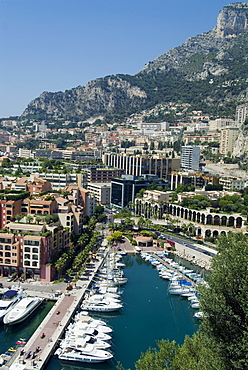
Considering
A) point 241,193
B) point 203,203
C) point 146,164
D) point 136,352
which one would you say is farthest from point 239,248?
point 146,164

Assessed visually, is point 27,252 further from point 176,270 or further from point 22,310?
point 176,270

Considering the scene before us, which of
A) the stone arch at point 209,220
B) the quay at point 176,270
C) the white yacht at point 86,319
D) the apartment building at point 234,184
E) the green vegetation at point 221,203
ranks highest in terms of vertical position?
the apartment building at point 234,184

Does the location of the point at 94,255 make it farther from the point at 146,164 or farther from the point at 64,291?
the point at 146,164

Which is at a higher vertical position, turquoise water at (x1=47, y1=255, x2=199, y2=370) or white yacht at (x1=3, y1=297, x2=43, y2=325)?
white yacht at (x1=3, y1=297, x2=43, y2=325)

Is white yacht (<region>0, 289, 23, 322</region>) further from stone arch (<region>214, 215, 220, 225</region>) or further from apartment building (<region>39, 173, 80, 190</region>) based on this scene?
stone arch (<region>214, 215, 220, 225</region>)

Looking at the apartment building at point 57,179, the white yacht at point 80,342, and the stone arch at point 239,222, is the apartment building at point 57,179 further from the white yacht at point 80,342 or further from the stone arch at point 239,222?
the white yacht at point 80,342

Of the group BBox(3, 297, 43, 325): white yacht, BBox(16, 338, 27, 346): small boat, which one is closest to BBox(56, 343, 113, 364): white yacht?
BBox(16, 338, 27, 346): small boat

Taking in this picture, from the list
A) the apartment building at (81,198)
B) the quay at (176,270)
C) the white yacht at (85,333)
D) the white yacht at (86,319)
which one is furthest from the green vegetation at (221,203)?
the white yacht at (85,333)
